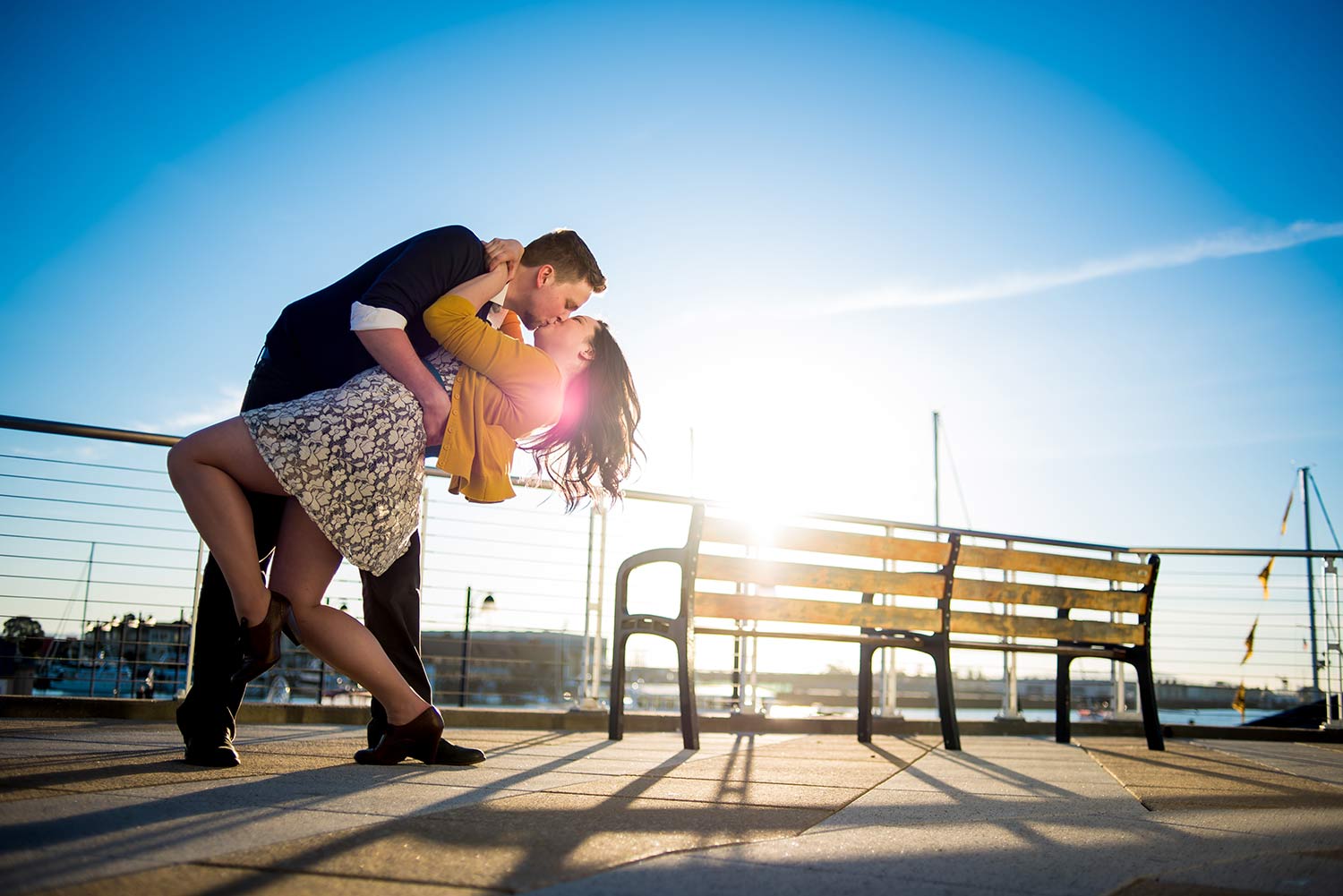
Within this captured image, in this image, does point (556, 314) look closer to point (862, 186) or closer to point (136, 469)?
point (136, 469)

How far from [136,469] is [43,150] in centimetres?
1890

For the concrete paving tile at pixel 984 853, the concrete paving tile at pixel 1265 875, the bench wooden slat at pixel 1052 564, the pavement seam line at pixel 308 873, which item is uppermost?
the bench wooden slat at pixel 1052 564

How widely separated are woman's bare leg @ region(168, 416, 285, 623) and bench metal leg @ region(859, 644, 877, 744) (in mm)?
2723

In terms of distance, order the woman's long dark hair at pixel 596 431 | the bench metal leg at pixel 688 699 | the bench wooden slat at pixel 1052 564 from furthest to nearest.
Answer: the bench wooden slat at pixel 1052 564, the bench metal leg at pixel 688 699, the woman's long dark hair at pixel 596 431

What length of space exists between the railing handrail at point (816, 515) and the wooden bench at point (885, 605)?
221 millimetres

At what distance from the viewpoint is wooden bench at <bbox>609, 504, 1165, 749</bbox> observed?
3.40 meters

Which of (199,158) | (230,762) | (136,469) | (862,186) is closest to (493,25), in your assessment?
(199,158)

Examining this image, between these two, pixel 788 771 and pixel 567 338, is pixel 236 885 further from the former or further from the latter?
pixel 788 771

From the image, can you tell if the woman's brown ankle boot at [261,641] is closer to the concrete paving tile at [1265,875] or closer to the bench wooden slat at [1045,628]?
the concrete paving tile at [1265,875]

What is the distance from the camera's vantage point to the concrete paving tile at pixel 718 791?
5.82 feet

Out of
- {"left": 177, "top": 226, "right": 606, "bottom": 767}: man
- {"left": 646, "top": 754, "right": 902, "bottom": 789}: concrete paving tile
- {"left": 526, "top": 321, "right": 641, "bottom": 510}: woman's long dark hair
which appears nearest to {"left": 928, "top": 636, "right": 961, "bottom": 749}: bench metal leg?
{"left": 646, "top": 754, "right": 902, "bottom": 789}: concrete paving tile

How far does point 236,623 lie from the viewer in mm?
2248

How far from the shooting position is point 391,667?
6.75ft

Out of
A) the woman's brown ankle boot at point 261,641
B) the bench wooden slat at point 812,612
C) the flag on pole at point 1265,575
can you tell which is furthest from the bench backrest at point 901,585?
the flag on pole at point 1265,575
